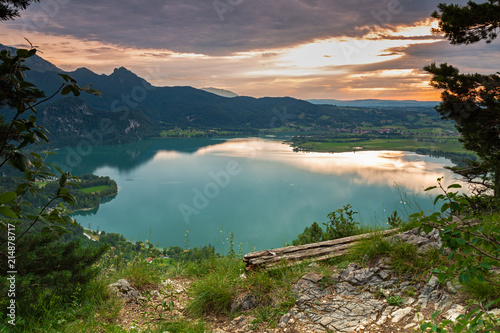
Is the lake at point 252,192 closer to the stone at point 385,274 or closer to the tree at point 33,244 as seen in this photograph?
the tree at point 33,244

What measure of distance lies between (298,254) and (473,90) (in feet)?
24.7

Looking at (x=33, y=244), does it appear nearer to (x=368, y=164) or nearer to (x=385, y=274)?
(x=385, y=274)

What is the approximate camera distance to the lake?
4631 cm

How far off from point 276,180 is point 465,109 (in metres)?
61.9

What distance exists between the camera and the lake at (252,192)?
152ft

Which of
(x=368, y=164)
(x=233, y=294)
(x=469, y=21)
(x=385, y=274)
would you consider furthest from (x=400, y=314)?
(x=368, y=164)

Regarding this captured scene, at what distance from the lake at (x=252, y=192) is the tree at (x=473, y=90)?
918 inches

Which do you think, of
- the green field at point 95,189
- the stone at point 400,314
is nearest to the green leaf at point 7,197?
the stone at point 400,314

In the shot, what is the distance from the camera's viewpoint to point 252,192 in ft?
212

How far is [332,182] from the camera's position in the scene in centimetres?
6462

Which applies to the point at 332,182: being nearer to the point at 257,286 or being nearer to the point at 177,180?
the point at 177,180

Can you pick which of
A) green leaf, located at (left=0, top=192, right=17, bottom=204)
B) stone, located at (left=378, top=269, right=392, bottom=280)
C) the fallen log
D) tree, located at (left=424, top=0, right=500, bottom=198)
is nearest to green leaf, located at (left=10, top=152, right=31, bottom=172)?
green leaf, located at (left=0, top=192, right=17, bottom=204)

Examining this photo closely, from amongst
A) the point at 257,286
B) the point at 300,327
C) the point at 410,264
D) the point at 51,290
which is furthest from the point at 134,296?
the point at 410,264

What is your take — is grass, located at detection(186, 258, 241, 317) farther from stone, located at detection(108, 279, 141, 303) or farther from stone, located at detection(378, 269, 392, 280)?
stone, located at detection(378, 269, 392, 280)
